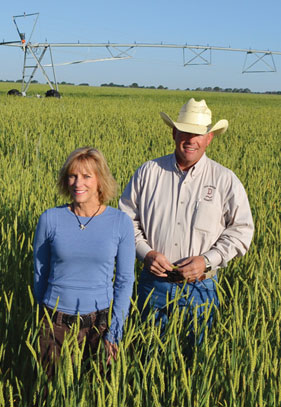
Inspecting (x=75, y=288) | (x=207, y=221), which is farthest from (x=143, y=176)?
(x=75, y=288)

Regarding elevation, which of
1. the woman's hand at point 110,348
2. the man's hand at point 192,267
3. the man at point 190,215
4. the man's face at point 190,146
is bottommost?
the woman's hand at point 110,348

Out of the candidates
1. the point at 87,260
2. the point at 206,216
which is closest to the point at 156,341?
the point at 87,260

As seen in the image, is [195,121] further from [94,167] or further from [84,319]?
[84,319]

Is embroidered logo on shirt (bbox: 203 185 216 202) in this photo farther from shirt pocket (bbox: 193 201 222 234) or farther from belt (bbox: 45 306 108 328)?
belt (bbox: 45 306 108 328)

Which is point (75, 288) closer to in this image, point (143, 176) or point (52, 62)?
point (143, 176)

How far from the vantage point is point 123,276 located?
70.1 inches

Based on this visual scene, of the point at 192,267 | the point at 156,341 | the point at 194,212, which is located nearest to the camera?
the point at 156,341

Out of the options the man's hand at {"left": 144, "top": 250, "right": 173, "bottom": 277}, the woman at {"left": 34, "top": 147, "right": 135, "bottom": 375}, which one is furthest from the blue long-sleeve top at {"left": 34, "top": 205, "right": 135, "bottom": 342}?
the man's hand at {"left": 144, "top": 250, "right": 173, "bottom": 277}

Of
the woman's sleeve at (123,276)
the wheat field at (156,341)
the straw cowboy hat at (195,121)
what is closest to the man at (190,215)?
the straw cowboy hat at (195,121)

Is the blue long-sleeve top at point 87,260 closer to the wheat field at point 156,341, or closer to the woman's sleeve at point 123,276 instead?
the woman's sleeve at point 123,276

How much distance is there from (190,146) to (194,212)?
28 centimetres

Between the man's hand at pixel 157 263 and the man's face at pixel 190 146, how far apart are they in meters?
0.41

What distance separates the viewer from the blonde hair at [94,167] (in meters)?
1.76

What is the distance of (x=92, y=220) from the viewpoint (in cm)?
175
